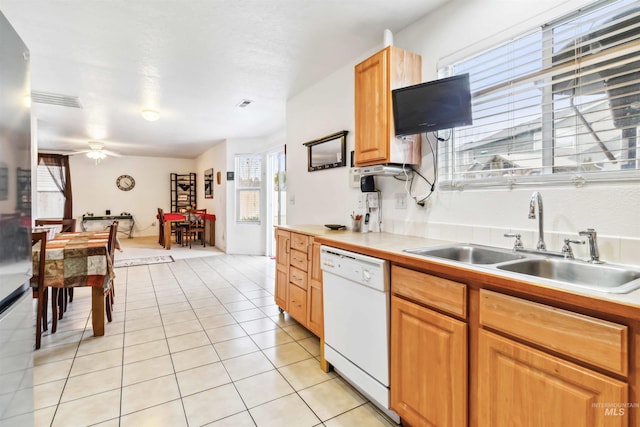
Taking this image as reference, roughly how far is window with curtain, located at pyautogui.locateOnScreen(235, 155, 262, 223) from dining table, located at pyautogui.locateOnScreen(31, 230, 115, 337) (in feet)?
12.7

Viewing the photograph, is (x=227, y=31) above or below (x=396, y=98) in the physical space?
above

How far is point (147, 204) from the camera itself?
9.27 m

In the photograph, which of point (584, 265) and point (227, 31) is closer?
point (584, 265)

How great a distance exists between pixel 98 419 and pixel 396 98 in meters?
2.53

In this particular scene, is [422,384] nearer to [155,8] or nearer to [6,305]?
[6,305]

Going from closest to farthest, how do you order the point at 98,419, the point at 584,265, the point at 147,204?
the point at 584,265, the point at 98,419, the point at 147,204

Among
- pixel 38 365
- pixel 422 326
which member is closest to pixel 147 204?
pixel 38 365

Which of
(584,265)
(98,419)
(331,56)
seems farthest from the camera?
(331,56)

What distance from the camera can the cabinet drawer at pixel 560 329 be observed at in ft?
2.88

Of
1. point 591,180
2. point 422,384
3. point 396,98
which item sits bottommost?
point 422,384

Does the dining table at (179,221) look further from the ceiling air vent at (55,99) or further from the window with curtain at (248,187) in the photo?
the ceiling air vent at (55,99)

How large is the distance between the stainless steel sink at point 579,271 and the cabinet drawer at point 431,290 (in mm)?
200

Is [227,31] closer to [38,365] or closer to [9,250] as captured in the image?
[9,250]

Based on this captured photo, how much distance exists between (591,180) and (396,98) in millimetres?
1141
